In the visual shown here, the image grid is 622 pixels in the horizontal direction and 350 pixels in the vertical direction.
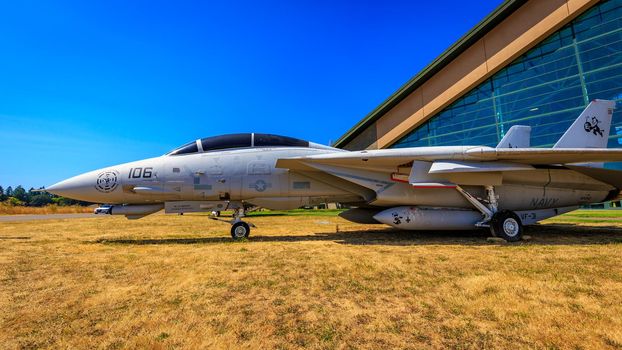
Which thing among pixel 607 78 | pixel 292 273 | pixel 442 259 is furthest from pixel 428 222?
pixel 607 78

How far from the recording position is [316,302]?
9.80ft

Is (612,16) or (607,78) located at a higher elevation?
(612,16)

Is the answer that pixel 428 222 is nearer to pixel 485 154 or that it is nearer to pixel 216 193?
pixel 485 154

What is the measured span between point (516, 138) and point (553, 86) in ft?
49.9

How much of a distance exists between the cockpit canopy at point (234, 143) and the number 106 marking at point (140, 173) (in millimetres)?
802

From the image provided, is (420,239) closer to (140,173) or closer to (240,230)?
(240,230)

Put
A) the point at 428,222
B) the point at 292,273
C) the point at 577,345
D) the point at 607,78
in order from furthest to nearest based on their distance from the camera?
the point at 607,78 < the point at 428,222 < the point at 292,273 < the point at 577,345

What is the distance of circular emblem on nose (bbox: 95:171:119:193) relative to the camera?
26.2 ft

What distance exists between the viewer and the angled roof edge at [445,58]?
2430 centimetres

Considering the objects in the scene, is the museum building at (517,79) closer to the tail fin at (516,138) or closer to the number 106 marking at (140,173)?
the tail fin at (516,138)

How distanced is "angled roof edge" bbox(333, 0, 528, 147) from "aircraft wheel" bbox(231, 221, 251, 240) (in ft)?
81.3

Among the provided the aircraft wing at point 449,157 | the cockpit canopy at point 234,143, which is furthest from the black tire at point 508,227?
the cockpit canopy at point 234,143

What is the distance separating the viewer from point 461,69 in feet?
85.7

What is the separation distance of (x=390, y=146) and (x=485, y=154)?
73.7 ft
